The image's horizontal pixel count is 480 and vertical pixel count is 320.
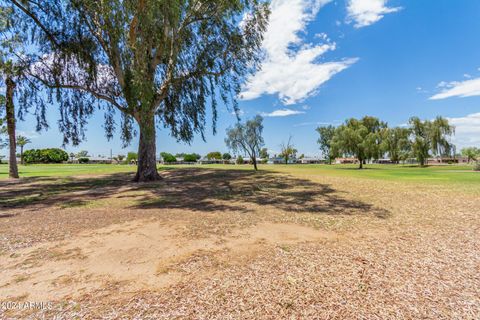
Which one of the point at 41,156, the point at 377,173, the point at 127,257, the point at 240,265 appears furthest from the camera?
the point at 41,156

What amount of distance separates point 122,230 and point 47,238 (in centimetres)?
140

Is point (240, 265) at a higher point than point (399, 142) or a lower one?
lower

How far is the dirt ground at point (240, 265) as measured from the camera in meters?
2.48

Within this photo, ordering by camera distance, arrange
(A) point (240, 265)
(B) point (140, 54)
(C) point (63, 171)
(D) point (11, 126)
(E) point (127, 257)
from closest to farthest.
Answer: (A) point (240, 265) < (E) point (127, 257) < (B) point (140, 54) < (D) point (11, 126) < (C) point (63, 171)

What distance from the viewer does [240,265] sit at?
3479 millimetres

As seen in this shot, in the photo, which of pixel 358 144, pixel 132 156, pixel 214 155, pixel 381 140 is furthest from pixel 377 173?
pixel 214 155

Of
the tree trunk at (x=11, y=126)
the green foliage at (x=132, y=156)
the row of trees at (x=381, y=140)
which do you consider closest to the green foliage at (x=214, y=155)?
the green foliage at (x=132, y=156)

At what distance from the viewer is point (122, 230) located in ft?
16.9

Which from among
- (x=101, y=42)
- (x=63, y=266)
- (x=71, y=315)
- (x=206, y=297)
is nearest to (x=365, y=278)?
(x=206, y=297)

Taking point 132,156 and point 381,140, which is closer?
point 381,140

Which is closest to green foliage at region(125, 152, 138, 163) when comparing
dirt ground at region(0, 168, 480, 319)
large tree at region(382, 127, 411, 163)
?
dirt ground at region(0, 168, 480, 319)

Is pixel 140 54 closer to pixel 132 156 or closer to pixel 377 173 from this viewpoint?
pixel 377 173

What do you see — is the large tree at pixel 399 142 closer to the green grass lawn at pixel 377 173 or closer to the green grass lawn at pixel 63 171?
the green grass lawn at pixel 377 173

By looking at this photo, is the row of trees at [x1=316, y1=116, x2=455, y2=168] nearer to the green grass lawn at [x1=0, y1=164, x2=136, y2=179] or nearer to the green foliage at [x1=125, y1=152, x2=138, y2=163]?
the green grass lawn at [x1=0, y1=164, x2=136, y2=179]
